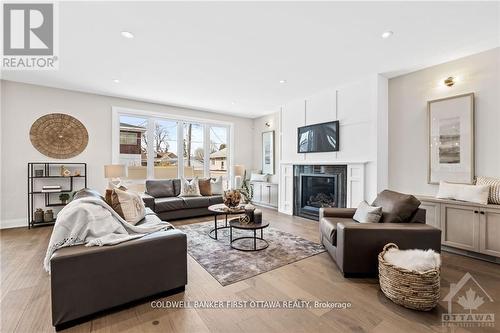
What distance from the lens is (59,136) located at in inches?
174

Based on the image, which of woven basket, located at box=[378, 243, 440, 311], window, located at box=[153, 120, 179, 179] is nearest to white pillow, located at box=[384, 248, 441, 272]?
woven basket, located at box=[378, 243, 440, 311]

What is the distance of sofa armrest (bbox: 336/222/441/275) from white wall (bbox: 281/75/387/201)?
1598mm

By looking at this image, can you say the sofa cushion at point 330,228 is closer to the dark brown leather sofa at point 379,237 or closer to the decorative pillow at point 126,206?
the dark brown leather sofa at point 379,237

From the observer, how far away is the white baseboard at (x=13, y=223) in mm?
4043

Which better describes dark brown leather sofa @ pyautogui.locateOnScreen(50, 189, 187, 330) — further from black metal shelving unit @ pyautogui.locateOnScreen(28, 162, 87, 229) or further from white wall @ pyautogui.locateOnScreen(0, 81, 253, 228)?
A: white wall @ pyautogui.locateOnScreen(0, 81, 253, 228)

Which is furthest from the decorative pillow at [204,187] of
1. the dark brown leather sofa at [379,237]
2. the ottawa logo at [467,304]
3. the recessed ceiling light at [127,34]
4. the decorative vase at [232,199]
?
the ottawa logo at [467,304]

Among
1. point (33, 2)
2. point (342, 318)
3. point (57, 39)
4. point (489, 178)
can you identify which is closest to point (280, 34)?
point (33, 2)

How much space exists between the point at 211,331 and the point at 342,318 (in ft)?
3.25

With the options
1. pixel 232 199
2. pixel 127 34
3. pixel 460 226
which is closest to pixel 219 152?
pixel 232 199

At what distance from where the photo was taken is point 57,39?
2697 millimetres

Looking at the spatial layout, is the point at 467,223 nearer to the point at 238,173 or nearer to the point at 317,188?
the point at 317,188

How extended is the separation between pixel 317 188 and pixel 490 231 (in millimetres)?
2654

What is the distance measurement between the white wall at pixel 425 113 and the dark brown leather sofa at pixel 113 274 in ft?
12.2

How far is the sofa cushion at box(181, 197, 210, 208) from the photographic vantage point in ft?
15.6
